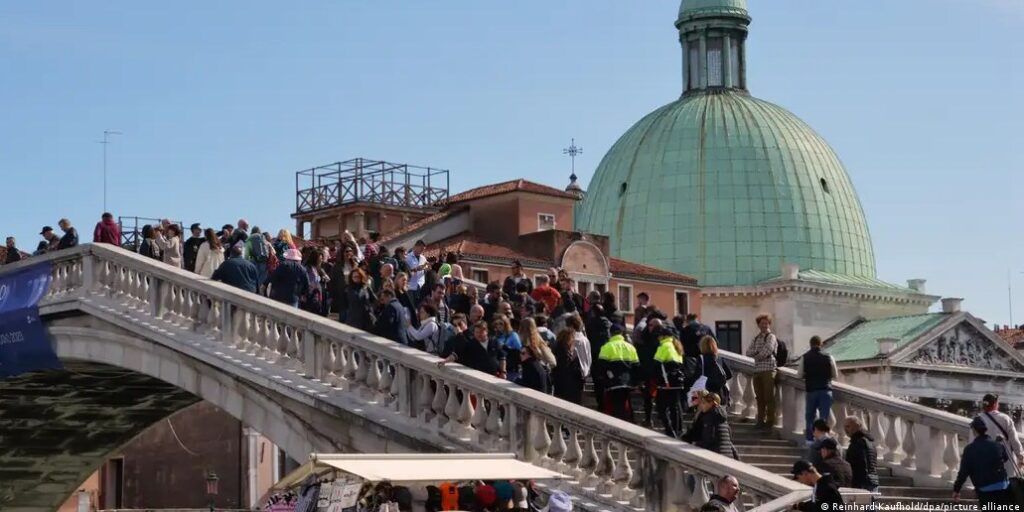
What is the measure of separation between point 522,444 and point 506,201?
33749 mm

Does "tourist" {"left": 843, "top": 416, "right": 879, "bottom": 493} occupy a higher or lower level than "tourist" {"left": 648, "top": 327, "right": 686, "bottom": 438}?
lower

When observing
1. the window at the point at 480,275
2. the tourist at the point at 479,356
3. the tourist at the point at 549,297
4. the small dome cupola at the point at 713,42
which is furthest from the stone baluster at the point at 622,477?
the small dome cupola at the point at 713,42

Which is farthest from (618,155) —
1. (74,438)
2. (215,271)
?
(215,271)

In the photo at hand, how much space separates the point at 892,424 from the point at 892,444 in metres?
0.19

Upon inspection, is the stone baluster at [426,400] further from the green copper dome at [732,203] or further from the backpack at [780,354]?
the green copper dome at [732,203]

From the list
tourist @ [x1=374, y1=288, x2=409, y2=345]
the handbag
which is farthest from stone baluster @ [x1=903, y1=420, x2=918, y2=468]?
tourist @ [x1=374, y1=288, x2=409, y2=345]

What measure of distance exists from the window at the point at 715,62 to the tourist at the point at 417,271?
2147 inches

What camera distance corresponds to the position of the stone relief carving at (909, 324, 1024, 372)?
62.2m

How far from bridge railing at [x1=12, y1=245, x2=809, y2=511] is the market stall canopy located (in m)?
→ 0.90

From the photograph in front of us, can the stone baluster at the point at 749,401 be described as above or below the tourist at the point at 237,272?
below

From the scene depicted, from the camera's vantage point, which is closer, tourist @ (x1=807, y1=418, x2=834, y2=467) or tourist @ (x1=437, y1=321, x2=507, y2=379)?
tourist @ (x1=807, y1=418, x2=834, y2=467)

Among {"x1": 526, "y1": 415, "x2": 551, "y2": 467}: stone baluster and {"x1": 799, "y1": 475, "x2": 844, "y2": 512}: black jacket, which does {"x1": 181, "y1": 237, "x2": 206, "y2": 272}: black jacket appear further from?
{"x1": 799, "y1": 475, "x2": 844, "y2": 512}: black jacket

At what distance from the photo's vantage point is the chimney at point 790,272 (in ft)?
225

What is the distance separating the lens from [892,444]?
19.2m
